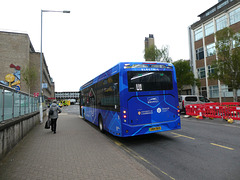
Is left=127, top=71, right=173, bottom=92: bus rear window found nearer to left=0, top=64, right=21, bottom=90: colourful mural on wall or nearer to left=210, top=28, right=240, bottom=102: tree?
left=210, top=28, right=240, bottom=102: tree

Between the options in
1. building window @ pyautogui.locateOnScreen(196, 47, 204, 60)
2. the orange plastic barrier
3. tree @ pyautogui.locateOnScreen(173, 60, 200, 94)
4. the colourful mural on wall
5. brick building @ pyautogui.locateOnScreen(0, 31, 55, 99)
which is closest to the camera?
the orange plastic barrier

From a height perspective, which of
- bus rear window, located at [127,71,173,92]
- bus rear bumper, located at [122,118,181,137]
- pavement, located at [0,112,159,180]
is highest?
bus rear window, located at [127,71,173,92]

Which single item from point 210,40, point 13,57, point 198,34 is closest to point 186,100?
point 210,40

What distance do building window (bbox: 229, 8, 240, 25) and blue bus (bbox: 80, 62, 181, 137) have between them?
24747 mm

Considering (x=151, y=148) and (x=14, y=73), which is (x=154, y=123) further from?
(x=14, y=73)

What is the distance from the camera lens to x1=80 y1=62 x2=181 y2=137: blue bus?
22.1ft

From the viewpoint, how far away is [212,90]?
30.5 m

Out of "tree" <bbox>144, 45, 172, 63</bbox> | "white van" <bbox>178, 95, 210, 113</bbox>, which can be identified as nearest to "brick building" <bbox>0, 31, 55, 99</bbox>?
"tree" <bbox>144, 45, 172, 63</bbox>

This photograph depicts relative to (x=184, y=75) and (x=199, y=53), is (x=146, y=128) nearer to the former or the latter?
(x=184, y=75)

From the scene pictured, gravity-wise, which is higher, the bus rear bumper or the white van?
the white van

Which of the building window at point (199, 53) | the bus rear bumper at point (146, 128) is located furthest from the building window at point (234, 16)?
the bus rear bumper at point (146, 128)

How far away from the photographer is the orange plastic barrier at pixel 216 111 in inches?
489

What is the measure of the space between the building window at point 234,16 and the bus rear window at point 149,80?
24.9 meters

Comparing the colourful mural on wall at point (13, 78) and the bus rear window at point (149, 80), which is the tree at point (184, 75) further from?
the colourful mural on wall at point (13, 78)
